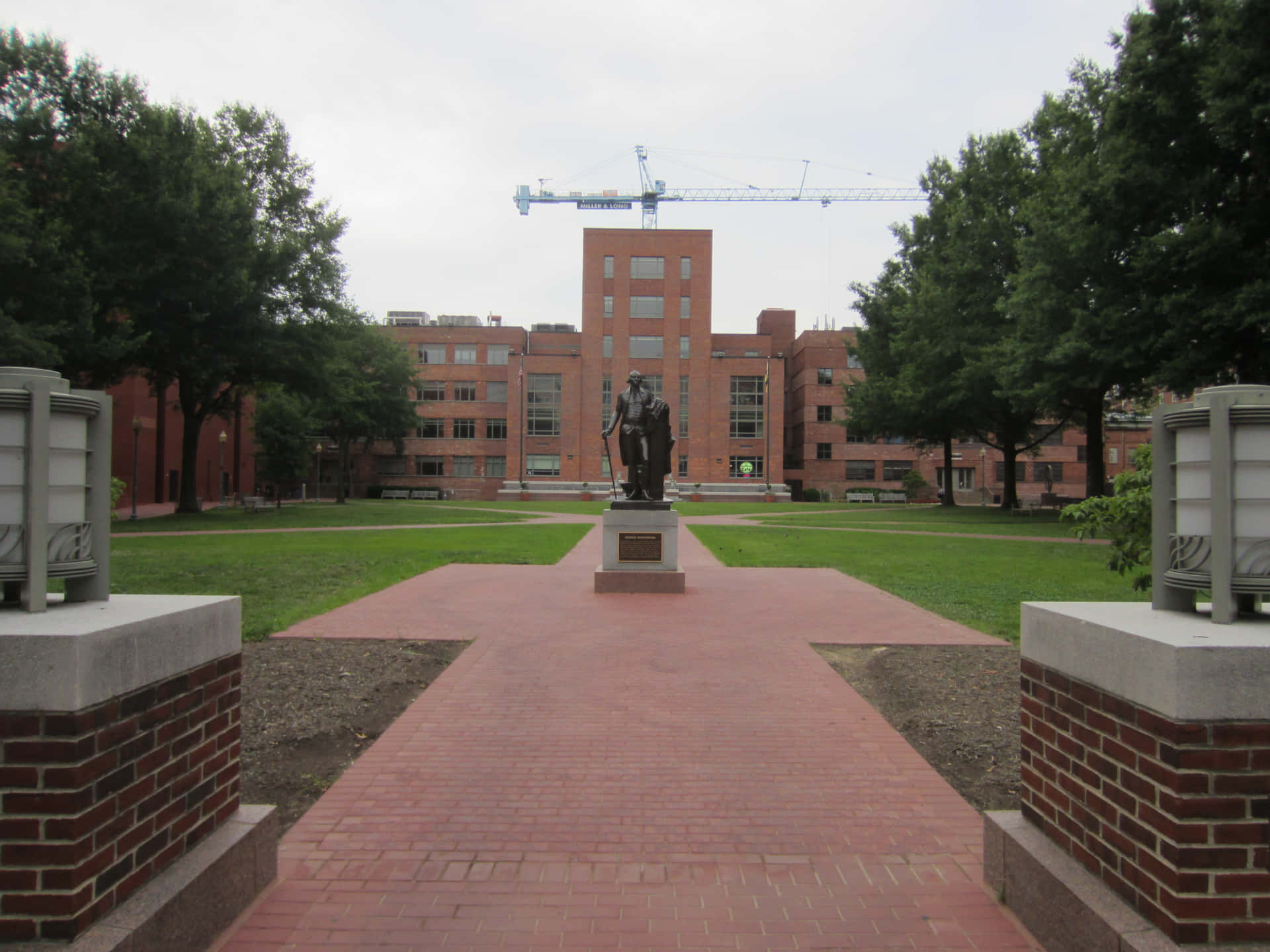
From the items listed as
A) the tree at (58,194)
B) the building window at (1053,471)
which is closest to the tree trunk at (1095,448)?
the tree at (58,194)

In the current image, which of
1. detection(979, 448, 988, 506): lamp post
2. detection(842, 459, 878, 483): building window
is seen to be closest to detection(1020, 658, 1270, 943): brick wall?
detection(979, 448, 988, 506): lamp post

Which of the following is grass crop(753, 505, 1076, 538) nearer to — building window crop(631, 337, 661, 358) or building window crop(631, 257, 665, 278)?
building window crop(631, 337, 661, 358)

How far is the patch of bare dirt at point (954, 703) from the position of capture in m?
4.96

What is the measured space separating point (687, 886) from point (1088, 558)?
1705 centimetres

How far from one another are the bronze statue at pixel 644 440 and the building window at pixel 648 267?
56.6m

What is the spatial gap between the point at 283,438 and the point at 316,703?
44861 mm

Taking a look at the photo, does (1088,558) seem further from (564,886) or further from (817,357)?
(817,357)

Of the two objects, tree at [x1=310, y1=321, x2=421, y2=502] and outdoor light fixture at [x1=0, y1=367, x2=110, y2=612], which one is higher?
tree at [x1=310, y1=321, x2=421, y2=502]

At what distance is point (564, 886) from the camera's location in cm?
349

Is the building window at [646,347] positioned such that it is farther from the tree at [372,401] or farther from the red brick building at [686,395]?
the tree at [372,401]

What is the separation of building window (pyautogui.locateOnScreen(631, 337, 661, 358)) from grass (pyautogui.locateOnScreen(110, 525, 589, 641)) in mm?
43331

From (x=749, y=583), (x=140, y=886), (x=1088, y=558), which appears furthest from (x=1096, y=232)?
(x=140, y=886)

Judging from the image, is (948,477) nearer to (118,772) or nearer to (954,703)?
(954,703)

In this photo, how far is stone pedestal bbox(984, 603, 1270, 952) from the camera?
2.28 metres
